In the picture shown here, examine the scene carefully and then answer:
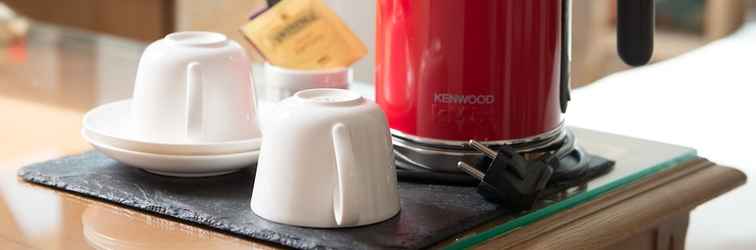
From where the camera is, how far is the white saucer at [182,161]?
860mm

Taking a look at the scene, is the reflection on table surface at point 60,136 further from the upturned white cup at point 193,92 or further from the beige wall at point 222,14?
the beige wall at point 222,14

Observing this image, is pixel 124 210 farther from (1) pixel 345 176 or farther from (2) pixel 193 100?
(1) pixel 345 176

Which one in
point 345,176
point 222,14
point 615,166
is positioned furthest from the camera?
point 222,14

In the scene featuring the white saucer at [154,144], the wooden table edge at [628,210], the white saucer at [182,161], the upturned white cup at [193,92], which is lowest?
the wooden table edge at [628,210]

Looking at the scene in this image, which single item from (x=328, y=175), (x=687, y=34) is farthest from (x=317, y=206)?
(x=687, y=34)

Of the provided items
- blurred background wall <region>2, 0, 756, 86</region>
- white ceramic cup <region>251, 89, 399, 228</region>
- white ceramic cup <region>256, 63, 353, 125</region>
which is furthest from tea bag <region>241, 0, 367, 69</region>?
blurred background wall <region>2, 0, 756, 86</region>

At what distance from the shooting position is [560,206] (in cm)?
84

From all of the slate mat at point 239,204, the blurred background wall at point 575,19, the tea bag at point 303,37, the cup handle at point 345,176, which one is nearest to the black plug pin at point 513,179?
the slate mat at point 239,204

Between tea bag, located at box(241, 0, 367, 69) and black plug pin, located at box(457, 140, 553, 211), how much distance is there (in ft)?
1.02

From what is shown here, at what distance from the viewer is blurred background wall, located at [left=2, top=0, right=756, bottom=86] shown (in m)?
2.39

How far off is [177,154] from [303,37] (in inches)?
10.9

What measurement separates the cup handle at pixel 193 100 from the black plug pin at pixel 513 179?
0.68ft

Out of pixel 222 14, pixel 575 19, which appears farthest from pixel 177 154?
pixel 575 19

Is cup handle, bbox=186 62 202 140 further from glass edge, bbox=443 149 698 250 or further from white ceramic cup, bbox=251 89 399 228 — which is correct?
glass edge, bbox=443 149 698 250
